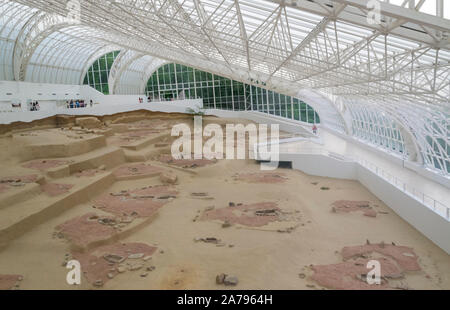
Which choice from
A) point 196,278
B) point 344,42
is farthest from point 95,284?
point 344,42

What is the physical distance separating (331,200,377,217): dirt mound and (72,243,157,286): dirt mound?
9879mm

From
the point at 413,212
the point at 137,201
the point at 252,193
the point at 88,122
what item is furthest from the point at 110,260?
the point at 88,122

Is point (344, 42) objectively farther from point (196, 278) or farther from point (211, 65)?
point (211, 65)

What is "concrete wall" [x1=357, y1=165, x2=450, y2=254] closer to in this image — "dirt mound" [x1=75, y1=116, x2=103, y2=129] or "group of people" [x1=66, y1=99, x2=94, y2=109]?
"dirt mound" [x1=75, y1=116, x2=103, y2=129]

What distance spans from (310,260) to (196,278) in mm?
4055

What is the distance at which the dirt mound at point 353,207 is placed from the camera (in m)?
18.4

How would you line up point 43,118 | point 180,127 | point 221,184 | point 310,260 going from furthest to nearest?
point 180,127 → point 43,118 → point 221,184 → point 310,260

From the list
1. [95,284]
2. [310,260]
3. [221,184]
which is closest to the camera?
[95,284]

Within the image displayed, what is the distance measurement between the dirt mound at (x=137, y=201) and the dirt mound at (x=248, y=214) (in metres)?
2.62

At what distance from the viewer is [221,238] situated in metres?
14.7

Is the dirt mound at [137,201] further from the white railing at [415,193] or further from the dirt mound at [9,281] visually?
the white railing at [415,193]

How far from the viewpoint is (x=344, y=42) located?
698 inches

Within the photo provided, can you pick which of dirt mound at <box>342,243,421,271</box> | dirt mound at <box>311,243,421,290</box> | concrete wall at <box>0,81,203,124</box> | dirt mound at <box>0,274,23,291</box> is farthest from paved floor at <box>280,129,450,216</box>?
concrete wall at <box>0,81,203,124</box>

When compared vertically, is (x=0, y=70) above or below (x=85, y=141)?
above
